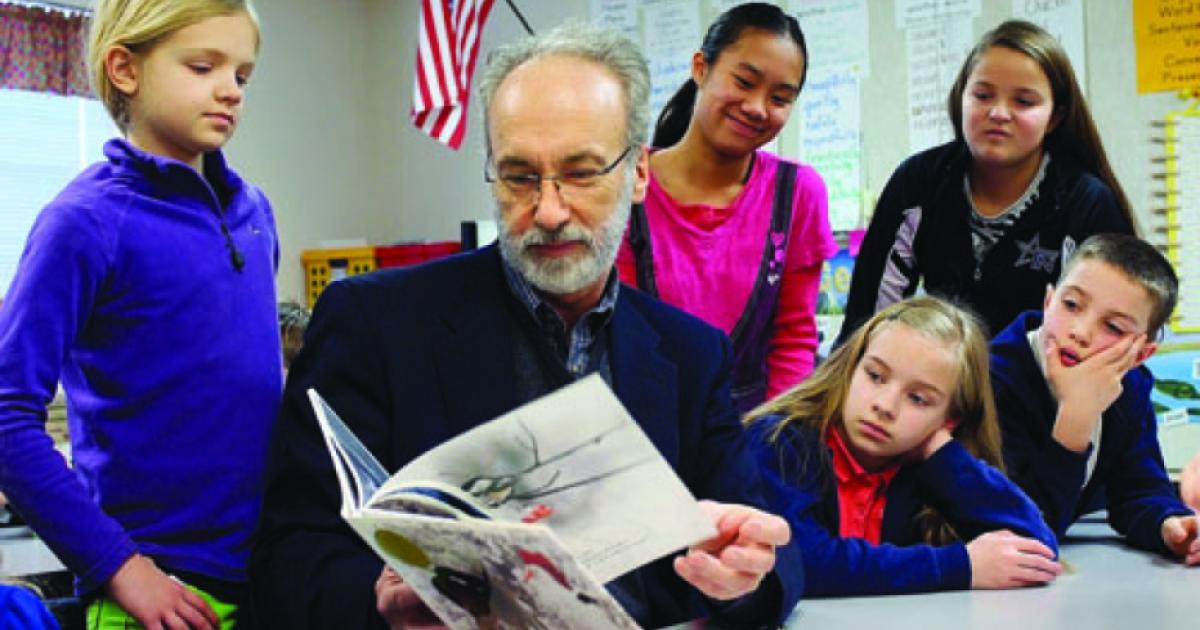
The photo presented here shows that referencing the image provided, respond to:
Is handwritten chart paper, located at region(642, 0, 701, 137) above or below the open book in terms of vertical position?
above

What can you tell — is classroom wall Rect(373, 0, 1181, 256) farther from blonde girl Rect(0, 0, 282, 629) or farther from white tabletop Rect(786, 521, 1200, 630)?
blonde girl Rect(0, 0, 282, 629)

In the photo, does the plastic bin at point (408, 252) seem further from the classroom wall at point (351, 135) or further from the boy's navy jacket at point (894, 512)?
the boy's navy jacket at point (894, 512)

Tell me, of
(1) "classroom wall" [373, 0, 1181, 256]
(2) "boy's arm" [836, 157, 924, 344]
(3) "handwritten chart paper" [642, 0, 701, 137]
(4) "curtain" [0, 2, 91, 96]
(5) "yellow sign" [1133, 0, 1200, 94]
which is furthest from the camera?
(3) "handwritten chart paper" [642, 0, 701, 137]

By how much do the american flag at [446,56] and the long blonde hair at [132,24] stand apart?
3.79 m

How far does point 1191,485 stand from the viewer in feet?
6.70

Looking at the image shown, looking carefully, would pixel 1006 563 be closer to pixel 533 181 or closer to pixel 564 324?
pixel 564 324

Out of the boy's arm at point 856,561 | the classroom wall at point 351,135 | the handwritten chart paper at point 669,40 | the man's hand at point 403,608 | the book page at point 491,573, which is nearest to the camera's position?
the book page at point 491,573

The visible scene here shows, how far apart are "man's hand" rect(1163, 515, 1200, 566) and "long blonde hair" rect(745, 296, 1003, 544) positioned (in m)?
A: 0.25

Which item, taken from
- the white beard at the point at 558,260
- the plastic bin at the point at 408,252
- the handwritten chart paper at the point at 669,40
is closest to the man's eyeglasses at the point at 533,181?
the white beard at the point at 558,260

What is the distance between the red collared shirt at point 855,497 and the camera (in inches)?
72.4

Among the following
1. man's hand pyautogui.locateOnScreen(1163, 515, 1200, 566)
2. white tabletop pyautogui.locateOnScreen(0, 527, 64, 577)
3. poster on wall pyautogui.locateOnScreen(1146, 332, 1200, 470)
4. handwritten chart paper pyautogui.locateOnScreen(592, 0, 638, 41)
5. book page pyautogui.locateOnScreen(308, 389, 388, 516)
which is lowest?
poster on wall pyautogui.locateOnScreen(1146, 332, 1200, 470)

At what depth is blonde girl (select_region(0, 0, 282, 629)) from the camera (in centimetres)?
132

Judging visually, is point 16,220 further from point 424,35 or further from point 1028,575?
point 1028,575

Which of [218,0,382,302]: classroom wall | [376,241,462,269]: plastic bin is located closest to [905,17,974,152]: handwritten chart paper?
[376,241,462,269]: plastic bin
